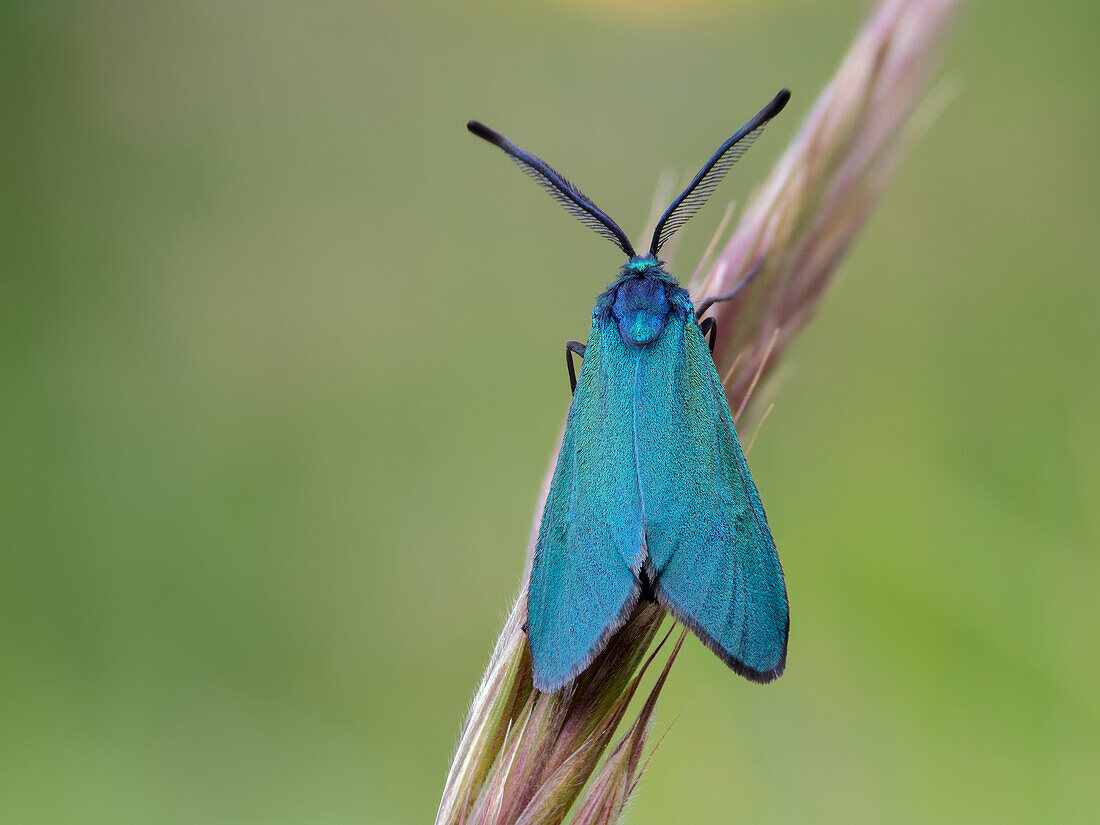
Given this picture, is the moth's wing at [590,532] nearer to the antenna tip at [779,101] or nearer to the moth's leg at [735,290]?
the moth's leg at [735,290]

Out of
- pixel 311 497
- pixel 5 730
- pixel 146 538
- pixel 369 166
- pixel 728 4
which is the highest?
pixel 728 4

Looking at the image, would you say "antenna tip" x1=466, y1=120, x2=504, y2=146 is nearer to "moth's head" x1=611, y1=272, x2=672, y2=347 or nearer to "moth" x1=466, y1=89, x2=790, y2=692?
"moth" x1=466, y1=89, x2=790, y2=692

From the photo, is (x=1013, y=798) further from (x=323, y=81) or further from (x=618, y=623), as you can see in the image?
(x=323, y=81)

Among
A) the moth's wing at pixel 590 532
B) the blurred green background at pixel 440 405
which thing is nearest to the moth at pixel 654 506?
the moth's wing at pixel 590 532

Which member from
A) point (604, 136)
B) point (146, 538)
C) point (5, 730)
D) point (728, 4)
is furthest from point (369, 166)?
point (5, 730)

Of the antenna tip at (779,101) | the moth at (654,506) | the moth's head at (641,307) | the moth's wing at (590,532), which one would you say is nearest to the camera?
the moth's wing at (590,532)

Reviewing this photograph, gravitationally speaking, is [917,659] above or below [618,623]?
above

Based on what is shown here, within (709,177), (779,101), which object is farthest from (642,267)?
(779,101)
